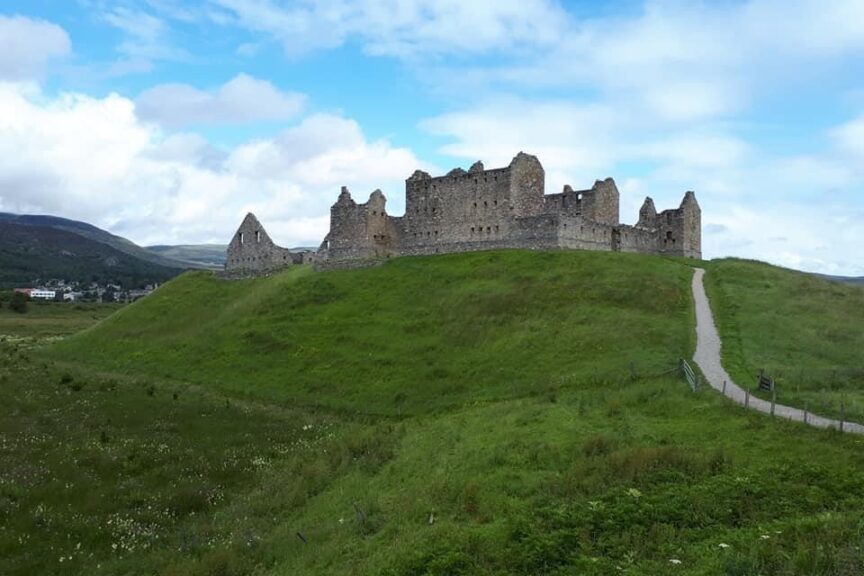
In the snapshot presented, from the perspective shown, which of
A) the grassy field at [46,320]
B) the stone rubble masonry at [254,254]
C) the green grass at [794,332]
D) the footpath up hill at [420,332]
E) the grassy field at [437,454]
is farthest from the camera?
the grassy field at [46,320]

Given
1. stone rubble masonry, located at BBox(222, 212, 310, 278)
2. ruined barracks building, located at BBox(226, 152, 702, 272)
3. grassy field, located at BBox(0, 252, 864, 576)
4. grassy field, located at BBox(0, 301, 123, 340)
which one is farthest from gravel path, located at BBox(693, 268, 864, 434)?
grassy field, located at BBox(0, 301, 123, 340)

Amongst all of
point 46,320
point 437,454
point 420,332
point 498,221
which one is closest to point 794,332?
point 420,332

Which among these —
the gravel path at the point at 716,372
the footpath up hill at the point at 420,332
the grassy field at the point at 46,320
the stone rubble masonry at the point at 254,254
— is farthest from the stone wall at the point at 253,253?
the gravel path at the point at 716,372

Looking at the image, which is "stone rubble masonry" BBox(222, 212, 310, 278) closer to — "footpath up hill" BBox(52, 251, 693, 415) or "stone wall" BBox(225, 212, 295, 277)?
"stone wall" BBox(225, 212, 295, 277)

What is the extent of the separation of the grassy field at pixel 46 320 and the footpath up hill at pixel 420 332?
29.1 metres

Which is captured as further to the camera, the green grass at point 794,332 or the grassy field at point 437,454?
the green grass at point 794,332

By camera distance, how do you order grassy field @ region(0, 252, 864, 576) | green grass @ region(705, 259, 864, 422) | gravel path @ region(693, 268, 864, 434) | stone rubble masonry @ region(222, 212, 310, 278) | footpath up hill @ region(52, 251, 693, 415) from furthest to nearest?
stone rubble masonry @ region(222, 212, 310, 278), footpath up hill @ region(52, 251, 693, 415), green grass @ region(705, 259, 864, 422), gravel path @ region(693, 268, 864, 434), grassy field @ region(0, 252, 864, 576)

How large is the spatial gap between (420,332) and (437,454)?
1084 inches

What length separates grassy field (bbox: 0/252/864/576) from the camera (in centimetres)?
1678

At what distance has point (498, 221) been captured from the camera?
7581 centimetres

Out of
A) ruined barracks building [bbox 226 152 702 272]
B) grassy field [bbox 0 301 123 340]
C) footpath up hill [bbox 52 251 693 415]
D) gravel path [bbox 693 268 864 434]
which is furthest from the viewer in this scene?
grassy field [bbox 0 301 123 340]

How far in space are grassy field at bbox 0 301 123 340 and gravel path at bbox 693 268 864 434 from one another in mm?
78615

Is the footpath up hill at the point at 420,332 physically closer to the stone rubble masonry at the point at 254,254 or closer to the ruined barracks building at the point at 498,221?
the ruined barracks building at the point at 498,221

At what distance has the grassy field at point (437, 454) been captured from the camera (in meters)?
16.8
